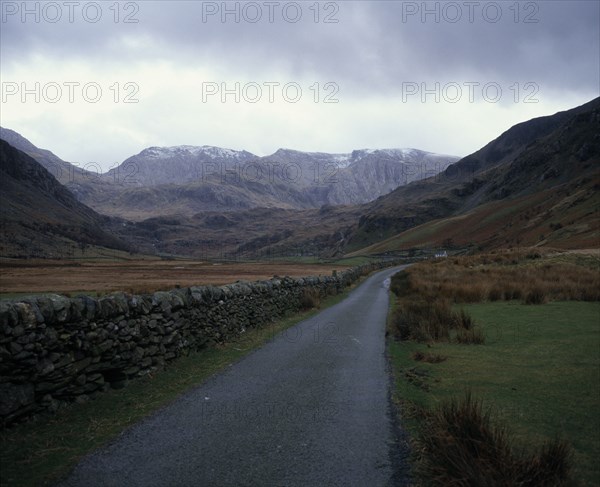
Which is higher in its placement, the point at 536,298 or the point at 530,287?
the point at 530,287

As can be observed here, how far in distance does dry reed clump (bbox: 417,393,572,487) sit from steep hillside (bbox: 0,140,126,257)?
361ft

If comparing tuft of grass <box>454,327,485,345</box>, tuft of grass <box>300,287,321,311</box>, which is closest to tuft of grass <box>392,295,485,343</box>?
tuft of grass <box>454,327,485,345</box>

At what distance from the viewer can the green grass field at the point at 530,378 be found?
6141 millimetres

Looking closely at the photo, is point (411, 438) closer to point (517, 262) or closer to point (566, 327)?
point (566, 327)

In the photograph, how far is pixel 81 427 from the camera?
21.9 feet

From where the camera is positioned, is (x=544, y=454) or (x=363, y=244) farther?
(x=363, y=244)

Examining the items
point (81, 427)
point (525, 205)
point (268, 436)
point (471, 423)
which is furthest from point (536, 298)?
point (525, 205)

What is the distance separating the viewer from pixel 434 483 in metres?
4.70

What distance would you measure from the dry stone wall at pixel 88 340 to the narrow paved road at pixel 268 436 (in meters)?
1.64

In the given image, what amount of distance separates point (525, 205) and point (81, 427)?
4717 inches

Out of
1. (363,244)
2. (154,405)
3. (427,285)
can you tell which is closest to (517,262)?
(427,285)

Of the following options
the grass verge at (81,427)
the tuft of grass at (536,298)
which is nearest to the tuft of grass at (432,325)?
the tuft of grass at (536,298)

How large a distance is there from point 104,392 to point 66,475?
3.26 metres

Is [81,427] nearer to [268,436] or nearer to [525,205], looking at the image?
[268,436]
